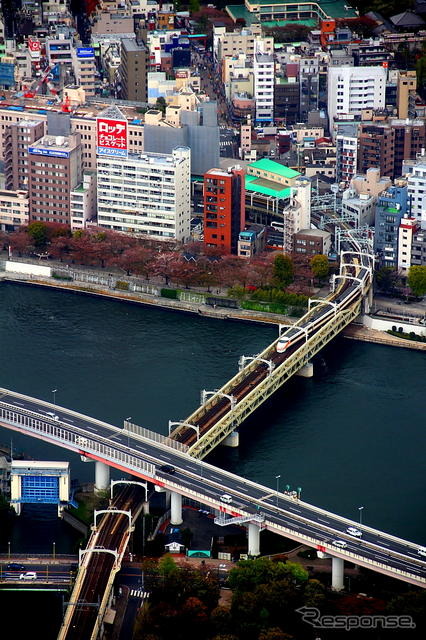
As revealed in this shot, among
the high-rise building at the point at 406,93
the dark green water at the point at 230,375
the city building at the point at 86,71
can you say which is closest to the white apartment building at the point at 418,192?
the dark green water at the point at 230,375

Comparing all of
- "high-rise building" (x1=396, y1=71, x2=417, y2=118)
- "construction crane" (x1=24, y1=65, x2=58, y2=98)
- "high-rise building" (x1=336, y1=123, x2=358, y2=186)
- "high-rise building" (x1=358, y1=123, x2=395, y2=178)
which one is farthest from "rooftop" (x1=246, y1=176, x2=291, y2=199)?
"construction crane" (x1=24, y1=65, x2=58, y2=98)

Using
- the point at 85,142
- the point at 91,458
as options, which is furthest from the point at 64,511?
the point at 85,142

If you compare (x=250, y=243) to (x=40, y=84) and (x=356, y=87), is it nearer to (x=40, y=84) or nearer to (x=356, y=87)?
(x=356, y=87)

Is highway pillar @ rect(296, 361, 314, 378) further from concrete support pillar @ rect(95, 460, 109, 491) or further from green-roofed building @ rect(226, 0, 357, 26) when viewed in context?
green-roofed building @ rect(226, 0, 357, 26)

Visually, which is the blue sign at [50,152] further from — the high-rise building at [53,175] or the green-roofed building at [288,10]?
the green-roofed building at [288,10]

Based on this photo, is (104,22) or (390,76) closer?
(390,76)

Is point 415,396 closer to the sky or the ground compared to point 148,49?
closer to the ground

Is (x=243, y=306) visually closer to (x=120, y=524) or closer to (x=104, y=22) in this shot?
(x=120, y=524)
